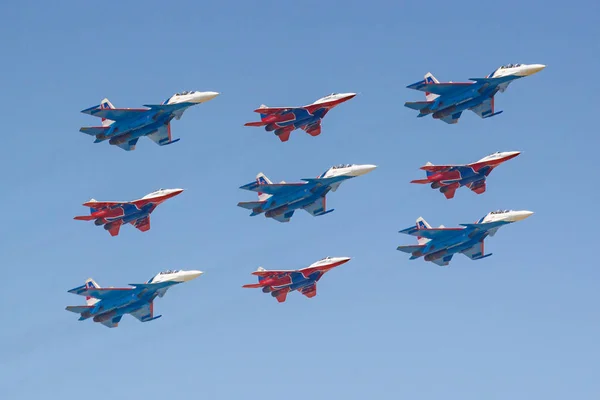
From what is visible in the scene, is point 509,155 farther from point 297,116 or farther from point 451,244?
point 297,116

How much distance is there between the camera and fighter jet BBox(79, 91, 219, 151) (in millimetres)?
147500

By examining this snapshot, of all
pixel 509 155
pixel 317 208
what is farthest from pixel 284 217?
pixel 509 155

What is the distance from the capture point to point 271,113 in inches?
5994

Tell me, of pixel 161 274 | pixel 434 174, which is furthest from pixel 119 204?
pixel 434 174

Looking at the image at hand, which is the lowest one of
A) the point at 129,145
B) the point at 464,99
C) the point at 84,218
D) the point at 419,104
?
the point at 84,218

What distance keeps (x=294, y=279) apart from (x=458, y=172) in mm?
24153

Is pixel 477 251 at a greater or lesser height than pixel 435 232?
lesser

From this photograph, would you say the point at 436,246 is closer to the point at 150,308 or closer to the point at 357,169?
the point at 357,169

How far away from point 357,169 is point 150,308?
3037cm

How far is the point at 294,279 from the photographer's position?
15600 centimetres

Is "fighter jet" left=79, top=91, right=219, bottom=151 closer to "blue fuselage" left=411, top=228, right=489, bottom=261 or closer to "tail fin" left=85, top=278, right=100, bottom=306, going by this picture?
"tail fin" left=85, top=278, right=100, bottom=306

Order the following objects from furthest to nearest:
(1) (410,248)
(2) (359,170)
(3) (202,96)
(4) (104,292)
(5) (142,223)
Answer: (1) (410,248)
(5) (142,223)
(4) (104,292)
(2) (359,170)
(3) (202,96)

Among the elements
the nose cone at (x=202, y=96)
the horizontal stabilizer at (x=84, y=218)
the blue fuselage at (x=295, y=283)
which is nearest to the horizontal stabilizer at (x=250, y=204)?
the blue fuselage at (x=295, y=283)

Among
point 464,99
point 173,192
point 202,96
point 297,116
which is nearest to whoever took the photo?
point 202,96
